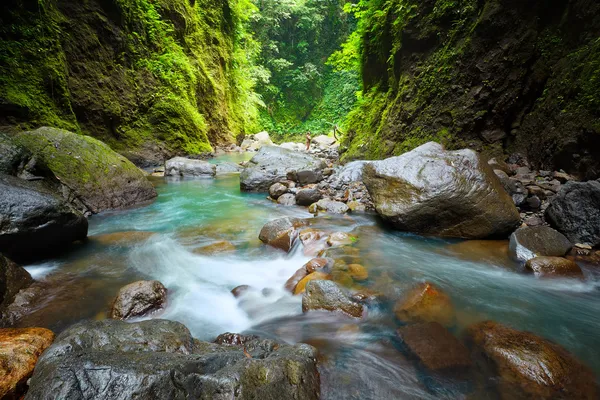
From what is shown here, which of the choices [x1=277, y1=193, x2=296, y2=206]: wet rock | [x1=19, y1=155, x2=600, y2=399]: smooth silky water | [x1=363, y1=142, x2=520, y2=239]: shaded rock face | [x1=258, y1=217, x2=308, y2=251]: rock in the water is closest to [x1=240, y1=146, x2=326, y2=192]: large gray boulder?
[x1=277, y1=193, x2=296, y2=206]: wet rock

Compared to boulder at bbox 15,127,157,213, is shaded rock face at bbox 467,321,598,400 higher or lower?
lower

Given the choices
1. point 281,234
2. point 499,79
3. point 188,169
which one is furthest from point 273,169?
point 499,79

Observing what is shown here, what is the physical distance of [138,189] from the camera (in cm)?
643

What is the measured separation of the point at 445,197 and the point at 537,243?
1.23m

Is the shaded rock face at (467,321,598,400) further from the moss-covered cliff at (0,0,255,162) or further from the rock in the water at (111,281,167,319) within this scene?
the moss-covered cliff at (0,0,255,162)

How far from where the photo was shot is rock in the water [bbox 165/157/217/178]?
981 cm

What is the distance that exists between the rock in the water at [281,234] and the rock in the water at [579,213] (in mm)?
→ 3730

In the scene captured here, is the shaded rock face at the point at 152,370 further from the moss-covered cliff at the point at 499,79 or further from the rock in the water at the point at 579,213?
the moss-covered cliff at the point at 499,79

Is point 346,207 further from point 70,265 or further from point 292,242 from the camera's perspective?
point 70,265

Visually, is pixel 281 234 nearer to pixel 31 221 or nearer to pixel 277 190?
pixel 277 190

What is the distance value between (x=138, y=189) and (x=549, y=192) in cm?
806

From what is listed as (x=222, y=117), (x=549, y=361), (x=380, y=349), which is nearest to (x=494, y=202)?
(x=549, y=361)

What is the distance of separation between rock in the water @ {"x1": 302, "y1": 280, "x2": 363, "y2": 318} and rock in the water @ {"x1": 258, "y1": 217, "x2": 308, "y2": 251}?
150 centimetres

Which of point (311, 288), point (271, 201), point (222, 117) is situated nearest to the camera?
point (311, 288)
